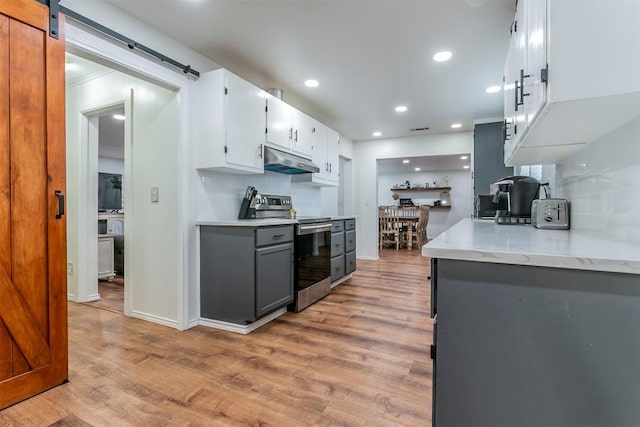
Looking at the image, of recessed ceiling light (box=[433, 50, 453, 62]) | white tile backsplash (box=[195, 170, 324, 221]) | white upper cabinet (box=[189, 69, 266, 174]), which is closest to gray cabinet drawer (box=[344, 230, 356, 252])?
white tile backsplash (box=[195, 170, 324, 221])

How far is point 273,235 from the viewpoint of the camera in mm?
2605

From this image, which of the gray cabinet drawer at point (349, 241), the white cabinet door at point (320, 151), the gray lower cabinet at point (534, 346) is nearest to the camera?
the gray lower cabinet at point (534, 346)

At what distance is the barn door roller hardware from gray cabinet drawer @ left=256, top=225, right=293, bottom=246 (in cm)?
140

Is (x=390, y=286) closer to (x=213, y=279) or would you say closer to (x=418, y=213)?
(x=213, y=279)

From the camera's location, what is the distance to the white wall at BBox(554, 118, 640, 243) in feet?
3.48

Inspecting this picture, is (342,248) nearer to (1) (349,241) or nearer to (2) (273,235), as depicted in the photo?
(1) (349,241)

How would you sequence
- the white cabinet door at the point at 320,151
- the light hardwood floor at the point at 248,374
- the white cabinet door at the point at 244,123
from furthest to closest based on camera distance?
the white cabinet door at the point at 320,151 → the white cabinet door at the point at 244,123 → the light hardwood floor at the point at 248,374

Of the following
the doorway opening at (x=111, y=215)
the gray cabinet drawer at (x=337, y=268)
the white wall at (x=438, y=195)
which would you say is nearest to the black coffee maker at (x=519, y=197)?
the gray cabinet drawer at (x=337, y=268)

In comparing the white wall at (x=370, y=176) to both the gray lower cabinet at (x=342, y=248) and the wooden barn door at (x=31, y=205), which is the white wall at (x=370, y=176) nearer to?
the gray lower cabinet at (x=342, y=248)

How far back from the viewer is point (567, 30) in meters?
0.94

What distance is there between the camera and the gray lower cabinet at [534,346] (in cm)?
76

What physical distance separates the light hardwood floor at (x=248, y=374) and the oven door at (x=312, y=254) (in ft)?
1.31

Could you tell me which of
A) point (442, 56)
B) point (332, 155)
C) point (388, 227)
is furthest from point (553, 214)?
point (388, 227)

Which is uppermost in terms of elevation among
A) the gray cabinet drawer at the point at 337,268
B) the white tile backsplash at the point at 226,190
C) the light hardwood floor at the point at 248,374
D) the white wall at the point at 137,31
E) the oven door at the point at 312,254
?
the white wall at the point at 137,31
